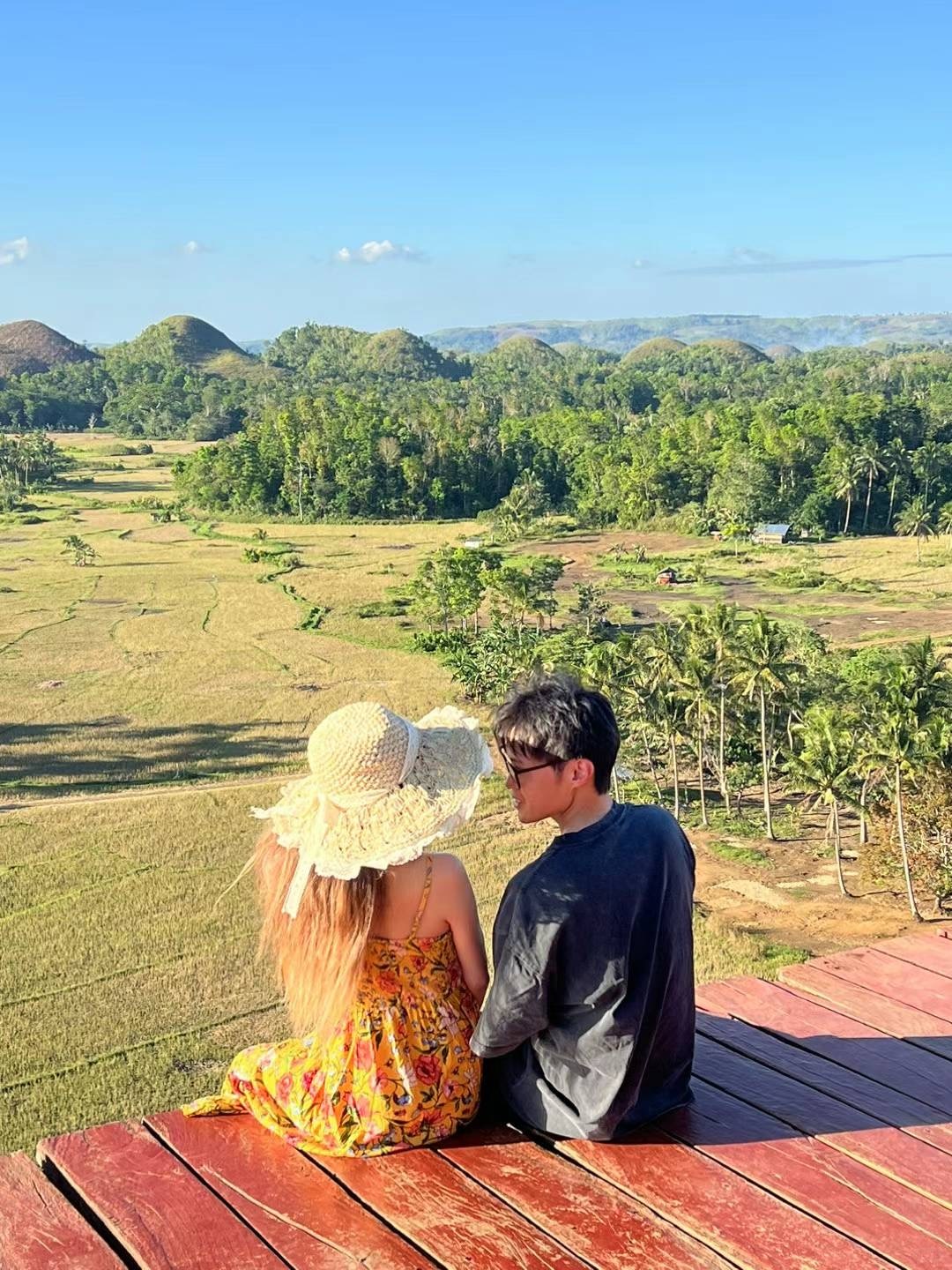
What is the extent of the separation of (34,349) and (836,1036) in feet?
575

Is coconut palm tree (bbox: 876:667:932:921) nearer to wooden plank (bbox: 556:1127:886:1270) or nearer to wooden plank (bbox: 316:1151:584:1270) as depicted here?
wooden plank (bbox: 556:1127:886:1270)

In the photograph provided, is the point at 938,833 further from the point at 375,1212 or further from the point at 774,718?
the point at 375,1212

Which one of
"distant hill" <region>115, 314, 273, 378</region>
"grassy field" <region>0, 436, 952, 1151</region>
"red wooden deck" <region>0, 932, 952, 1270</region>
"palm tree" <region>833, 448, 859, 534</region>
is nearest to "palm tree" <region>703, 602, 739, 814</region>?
"grassy field" <region>0, 436, 952, 1151</region>

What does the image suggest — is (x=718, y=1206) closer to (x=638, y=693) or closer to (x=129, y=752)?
(x=638, y=693)

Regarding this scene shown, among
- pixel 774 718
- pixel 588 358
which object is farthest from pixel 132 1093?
pixel 588 358

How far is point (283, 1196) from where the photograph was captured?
2.47m

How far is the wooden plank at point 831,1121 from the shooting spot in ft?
8.46

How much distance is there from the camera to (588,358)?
183 m

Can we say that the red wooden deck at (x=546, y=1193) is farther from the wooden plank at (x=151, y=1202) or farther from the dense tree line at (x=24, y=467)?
the dense tree line at (x=24, y=467)

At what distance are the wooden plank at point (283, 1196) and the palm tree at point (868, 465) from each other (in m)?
64.9

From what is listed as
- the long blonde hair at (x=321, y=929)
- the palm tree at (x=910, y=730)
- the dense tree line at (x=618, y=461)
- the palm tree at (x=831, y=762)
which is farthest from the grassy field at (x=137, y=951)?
the dense tree line at (x=618, y=461)

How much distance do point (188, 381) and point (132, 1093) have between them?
12274 cm

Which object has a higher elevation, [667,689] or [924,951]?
[924,951]

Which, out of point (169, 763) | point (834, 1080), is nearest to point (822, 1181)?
point (834, 1080)
